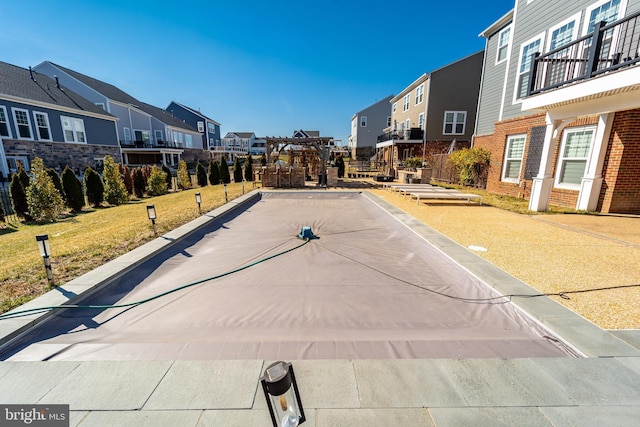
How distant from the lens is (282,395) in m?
1.23

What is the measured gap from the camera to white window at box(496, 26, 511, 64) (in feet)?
37.8

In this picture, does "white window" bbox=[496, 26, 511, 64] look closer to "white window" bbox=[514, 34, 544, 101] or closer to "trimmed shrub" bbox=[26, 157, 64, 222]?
"white window" bbox=[514, 34, 544, 101]

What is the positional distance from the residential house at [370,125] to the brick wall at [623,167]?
30985 millimetres

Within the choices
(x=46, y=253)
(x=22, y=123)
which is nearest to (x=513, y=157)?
(x=46, y=253)

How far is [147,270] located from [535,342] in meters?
5.32

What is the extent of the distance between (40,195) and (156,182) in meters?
5.94

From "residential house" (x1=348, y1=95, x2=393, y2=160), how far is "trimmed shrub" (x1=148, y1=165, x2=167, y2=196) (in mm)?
28770

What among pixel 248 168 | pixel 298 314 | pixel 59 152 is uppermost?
pixel 59 152

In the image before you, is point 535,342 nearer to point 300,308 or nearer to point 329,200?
point 300,308

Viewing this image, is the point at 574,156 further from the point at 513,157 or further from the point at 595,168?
the point at 513,157

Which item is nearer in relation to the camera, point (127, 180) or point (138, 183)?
point (127, 180)

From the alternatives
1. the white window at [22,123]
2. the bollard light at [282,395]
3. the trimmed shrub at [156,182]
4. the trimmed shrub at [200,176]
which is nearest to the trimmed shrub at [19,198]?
the trimmed shrub at [156,182]
